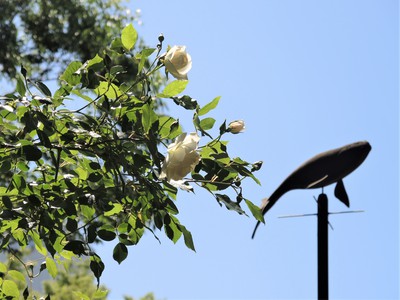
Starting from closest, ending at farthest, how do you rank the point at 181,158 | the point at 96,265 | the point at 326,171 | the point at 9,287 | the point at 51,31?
the point at 181,158 → the point at 96,265 → the point at 9,287 → the point at 326,171 → the point at 51,31

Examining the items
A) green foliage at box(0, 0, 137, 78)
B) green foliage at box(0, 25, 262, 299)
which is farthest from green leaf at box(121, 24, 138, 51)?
green foliage at box(0, 0, 137, 78)

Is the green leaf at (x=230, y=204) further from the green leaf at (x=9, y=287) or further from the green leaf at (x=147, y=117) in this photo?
the green leaf at (x=9, y=287)

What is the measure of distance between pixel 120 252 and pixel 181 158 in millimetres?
404

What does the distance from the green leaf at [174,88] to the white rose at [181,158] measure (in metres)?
0.15

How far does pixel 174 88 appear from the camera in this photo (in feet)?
5.97

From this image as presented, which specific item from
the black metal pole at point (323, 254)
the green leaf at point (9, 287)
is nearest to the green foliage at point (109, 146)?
the green leaf at point (9, 287)

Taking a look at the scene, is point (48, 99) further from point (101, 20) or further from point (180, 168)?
point (101, 20)

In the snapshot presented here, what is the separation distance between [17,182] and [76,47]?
688 cm

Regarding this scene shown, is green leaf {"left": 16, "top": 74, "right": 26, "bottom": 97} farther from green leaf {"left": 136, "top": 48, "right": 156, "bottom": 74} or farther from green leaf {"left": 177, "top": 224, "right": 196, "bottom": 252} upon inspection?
green leaf {"left": 177, "top": 224, "right": 196, "bottom": 252}

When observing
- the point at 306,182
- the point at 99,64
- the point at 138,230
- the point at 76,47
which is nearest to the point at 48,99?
the point at 99,64

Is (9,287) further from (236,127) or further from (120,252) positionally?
(236,127)

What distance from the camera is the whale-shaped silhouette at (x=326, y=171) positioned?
416 centimetres

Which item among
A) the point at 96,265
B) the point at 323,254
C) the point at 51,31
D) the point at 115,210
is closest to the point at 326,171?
the point at 323,254

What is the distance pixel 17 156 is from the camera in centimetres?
184
